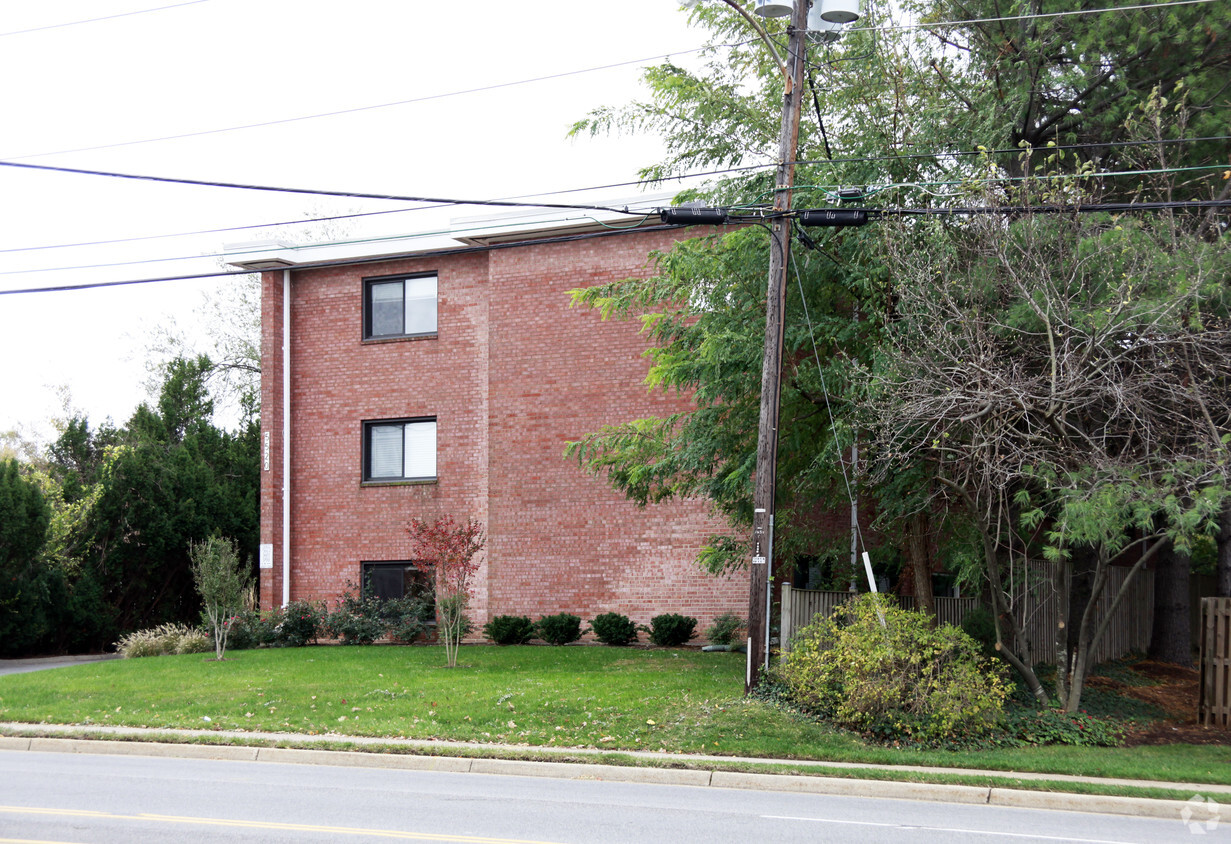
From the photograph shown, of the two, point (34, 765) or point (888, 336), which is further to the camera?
point (888, 336)

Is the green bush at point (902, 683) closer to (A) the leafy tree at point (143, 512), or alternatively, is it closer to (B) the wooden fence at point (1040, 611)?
(B) the wooden fence at point (1040, 611)

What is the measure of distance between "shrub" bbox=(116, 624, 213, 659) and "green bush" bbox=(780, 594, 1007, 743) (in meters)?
14.5

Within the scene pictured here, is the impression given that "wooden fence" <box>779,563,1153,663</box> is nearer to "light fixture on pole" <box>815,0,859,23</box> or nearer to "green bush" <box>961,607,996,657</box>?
"green bush" <box>961,607,996,657</box>

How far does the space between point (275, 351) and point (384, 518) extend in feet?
15.8

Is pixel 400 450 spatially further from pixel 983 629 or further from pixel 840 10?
pixel 840 10

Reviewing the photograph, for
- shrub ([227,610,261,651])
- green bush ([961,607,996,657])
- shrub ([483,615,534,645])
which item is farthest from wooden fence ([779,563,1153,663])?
shrub ([227,610,261,651])

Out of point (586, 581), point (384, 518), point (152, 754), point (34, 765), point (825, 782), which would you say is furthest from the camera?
point (384, 518)

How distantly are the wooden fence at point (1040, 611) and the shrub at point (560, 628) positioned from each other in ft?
18.9

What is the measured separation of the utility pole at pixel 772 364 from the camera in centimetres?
1376

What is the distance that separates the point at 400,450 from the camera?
81.8 feet

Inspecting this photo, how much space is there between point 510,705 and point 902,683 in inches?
199

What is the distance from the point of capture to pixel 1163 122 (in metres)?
14.9

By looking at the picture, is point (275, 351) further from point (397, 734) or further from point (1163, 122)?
point (1163, 122)

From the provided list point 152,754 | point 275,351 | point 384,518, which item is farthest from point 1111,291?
point 275,351
